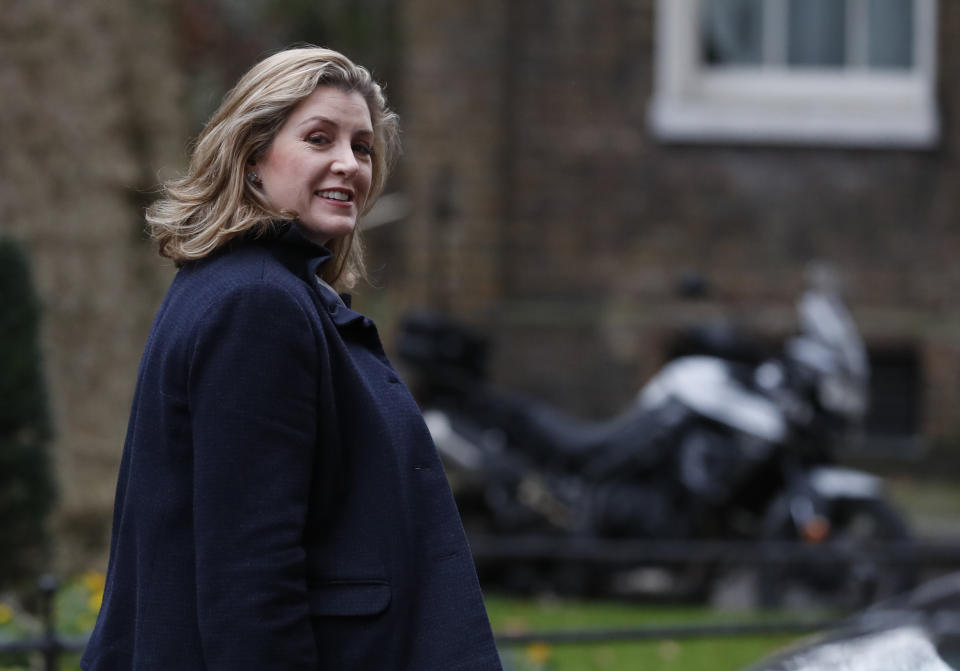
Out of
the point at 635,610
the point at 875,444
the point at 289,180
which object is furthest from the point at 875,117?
the point at 289,180

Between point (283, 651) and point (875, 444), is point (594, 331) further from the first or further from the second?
point (283, 651)

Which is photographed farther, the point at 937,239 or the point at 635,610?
the point at 937,239

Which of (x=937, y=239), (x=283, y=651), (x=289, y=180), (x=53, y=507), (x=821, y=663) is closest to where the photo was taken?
(x=283, y=651)

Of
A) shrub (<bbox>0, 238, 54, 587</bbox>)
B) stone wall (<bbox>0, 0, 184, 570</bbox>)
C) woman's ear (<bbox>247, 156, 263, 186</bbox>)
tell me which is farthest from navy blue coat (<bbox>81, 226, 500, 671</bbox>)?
stone wall (<bbox>0, 0, 184, 570</bbox>)

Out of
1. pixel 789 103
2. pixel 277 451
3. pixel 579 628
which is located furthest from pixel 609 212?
pixel 277 451

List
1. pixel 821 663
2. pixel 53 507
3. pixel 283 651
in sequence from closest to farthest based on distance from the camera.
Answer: pixel 283 651 → pixel 821 663 → pixel 53 507

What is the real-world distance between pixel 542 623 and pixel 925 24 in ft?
19.1

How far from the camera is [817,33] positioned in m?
A: 10.7

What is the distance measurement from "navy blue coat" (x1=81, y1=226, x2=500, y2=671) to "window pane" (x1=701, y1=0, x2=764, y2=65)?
878cm

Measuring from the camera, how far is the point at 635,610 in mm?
7336

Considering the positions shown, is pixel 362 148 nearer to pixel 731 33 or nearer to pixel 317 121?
pixel 317 121

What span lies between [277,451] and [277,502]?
0.08 metres

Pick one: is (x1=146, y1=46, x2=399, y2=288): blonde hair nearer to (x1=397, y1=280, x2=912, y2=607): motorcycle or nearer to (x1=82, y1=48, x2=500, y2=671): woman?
(x1=82, y1=48, x2=500, y2=671): woman

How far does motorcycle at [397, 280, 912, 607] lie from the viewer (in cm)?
707
